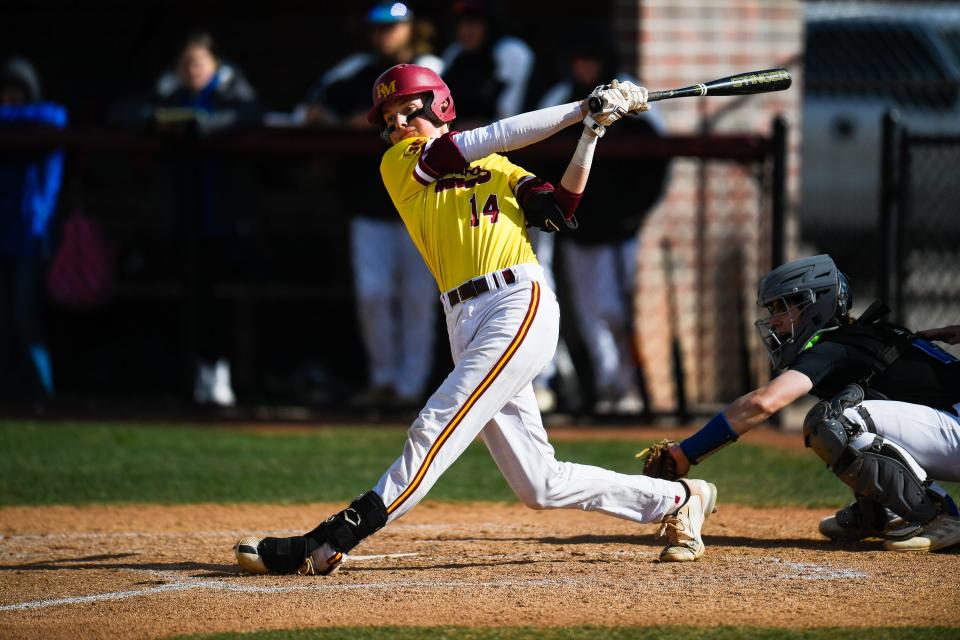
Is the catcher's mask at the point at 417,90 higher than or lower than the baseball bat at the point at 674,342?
higher

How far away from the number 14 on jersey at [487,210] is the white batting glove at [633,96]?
1.79ft

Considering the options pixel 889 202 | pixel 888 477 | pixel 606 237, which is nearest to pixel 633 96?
pixel 888 477

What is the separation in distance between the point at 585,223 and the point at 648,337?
934mm

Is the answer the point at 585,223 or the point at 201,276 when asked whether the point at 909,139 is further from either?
the point at 201,276

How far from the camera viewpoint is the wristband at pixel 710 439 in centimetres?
471

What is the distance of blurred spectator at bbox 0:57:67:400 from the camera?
8523 mm

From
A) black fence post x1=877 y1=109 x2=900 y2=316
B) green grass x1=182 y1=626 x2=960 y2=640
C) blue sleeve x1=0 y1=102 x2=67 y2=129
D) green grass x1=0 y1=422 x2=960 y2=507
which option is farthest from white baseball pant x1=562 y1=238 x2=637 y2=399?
green grass x1=182 y1=626 x2=960 y2=640

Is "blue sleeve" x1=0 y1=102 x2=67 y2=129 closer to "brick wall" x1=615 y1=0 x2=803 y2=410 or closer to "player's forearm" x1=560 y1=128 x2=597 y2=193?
"brick wall" x1=615 y1=0 x2=803 y2=410

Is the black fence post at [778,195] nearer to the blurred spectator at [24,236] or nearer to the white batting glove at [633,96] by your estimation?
the white batting glove at [633,96]

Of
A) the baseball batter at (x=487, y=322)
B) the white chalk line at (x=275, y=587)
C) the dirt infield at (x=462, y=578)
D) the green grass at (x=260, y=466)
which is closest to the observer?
the dirt infield at (x=462, y=578)

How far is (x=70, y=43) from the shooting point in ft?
39.6

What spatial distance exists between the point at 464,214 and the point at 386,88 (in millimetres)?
544

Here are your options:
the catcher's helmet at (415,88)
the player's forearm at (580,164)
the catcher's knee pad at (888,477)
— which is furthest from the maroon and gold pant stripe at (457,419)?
the catcher's knee pad at (888,477)

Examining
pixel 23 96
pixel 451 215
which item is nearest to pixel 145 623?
pixel 451 215
